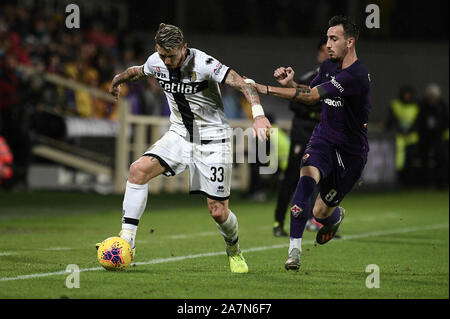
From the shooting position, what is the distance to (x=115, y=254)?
26.1 feet

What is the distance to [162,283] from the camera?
24.3 ft

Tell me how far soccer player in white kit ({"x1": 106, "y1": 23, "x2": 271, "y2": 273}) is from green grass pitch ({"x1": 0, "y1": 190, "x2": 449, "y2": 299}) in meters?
0.50

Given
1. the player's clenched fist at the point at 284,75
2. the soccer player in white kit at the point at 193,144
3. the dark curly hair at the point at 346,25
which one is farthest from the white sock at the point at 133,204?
the dark curly hair at the point at 346,25

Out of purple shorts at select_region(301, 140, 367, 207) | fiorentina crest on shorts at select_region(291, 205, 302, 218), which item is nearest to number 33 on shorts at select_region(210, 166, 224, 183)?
fiorentina crest on shorts at select_region(291, 205, 302, 218)

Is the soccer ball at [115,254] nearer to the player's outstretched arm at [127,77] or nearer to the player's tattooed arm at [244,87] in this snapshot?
the player's outstretched arm at [127,77]

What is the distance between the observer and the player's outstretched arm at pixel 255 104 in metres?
7.19

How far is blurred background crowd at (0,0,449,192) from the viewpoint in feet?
59.4

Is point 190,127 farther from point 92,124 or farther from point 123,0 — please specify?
point 123,0

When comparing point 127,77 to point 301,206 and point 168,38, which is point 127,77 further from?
point 301,206

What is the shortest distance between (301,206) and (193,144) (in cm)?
107

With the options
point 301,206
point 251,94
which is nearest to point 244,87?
point 251,94

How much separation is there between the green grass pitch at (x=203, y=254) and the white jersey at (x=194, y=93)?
121cm

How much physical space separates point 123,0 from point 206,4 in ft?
9.45

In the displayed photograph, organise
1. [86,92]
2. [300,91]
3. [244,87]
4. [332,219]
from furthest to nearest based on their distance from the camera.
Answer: [86,92]
[332,219]
[300,91]
[244,87]
